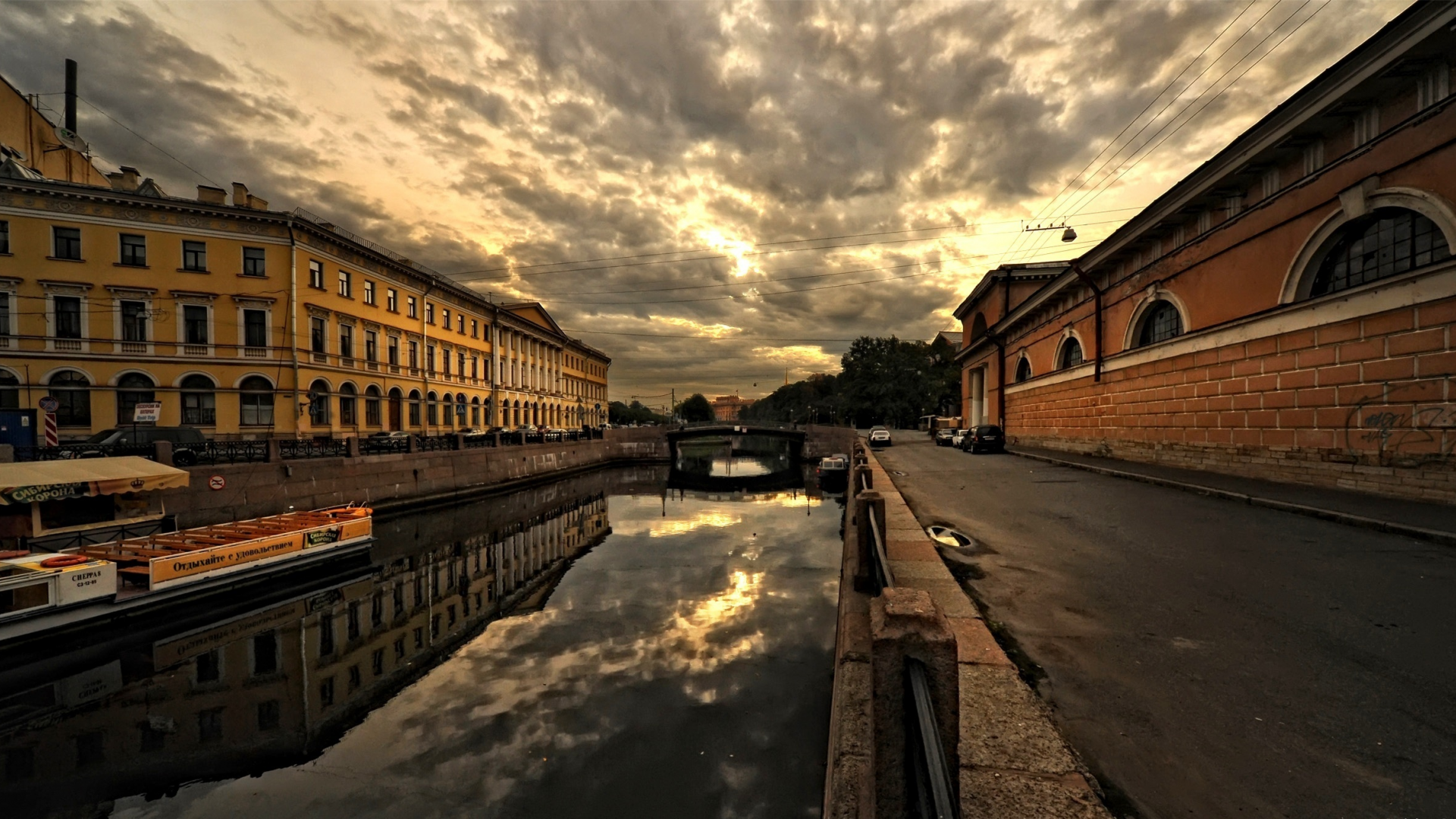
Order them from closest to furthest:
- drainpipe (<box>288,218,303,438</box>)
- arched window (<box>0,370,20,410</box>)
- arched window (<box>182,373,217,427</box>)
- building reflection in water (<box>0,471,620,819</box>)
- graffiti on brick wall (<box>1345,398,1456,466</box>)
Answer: building reflection in water (<box>0,471,620,819</box>), graffiti on brick wall (<box>1345,398,1456,466</box>), arched window (<box>0,370,20,410</box>), arched window (<box>182,373,217,427</box>), drainpipe (<box>288,218,303,438</box>)

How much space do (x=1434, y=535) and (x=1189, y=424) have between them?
8717mm

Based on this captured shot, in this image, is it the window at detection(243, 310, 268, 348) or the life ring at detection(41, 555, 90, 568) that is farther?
the window at detection(243, 310, 268, 348)

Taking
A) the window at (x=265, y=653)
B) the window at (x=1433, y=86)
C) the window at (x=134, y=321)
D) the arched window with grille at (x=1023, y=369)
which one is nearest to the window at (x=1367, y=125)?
the window at (x=1433, y=86)

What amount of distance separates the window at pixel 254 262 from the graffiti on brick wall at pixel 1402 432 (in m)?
41.4

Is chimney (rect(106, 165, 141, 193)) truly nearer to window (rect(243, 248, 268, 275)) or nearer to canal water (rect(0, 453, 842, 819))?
window (rect(243, 248, 268, 275))

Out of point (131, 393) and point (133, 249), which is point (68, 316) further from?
point (131, 393)

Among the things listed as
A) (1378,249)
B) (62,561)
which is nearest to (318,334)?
(62,561)

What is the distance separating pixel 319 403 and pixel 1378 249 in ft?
133

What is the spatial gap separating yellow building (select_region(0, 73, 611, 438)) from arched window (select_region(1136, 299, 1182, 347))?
38.2 m

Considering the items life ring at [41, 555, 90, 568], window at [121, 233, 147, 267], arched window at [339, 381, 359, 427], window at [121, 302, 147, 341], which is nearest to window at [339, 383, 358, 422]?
arched window at [339, 381, 359, 427]

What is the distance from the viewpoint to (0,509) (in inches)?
503

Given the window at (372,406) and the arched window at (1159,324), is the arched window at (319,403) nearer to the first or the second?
the window at (372,406)

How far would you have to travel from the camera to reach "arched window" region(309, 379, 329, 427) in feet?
99.0

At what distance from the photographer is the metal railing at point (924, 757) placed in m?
1.60
